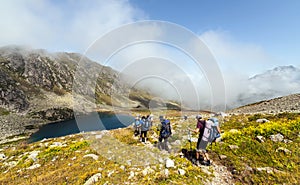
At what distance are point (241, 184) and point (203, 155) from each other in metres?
2.29

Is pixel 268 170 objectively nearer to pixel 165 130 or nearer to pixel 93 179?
pixel 165 130

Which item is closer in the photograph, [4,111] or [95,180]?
[95,180]

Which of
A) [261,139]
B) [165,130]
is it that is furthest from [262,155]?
[165,130]

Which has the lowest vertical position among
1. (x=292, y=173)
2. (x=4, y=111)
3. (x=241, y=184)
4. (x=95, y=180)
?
(x=4, y=111)

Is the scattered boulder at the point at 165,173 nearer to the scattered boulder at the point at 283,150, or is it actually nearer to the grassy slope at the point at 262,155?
the grassy slope at the point at 262,155

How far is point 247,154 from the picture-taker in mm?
11812

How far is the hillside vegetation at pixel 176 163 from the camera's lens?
9.29 metres

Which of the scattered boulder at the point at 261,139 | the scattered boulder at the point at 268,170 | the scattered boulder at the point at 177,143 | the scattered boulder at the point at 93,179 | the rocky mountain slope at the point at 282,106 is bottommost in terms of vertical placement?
the scattered boulder at the point at 93,179

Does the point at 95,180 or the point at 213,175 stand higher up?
the point at 213,175

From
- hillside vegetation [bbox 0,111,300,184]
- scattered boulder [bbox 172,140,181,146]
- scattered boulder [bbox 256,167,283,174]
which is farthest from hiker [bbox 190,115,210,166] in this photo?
scattered boulder [bbox 172,140,181,146]

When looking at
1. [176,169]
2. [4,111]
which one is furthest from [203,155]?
[4,111]

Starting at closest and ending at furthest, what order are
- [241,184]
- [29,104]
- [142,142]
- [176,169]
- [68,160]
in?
[241,184], [176,169], [68,160], [142,142], [29,104]

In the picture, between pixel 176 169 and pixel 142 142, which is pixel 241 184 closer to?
pixel 176 169

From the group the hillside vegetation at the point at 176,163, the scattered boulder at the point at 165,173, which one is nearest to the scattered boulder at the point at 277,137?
the hillside vegetation at the point at 176,163
